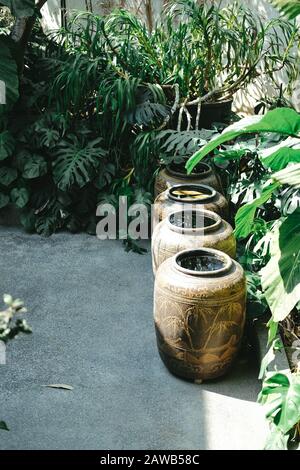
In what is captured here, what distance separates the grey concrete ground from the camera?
→ 3.24m

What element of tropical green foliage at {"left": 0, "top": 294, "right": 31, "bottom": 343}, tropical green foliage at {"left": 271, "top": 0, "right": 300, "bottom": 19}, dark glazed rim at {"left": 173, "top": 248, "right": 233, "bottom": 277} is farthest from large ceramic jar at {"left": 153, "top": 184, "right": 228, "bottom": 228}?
tropical green foliage at {"left": 0, "top": 294, "right": 31, "bottom": 343}

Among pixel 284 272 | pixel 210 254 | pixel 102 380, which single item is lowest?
pixel 102 380

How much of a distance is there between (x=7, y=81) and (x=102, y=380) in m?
2.56

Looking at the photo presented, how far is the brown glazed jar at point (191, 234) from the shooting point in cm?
393

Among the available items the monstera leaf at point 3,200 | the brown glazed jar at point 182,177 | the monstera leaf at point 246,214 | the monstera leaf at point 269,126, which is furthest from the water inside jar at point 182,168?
the monstera leaf at point 269,126

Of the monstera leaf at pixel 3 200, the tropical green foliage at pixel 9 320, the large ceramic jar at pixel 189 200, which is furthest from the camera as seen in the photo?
the monstera leaf at pixel 3 200

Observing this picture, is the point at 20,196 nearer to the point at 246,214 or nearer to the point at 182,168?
the point at 182,168

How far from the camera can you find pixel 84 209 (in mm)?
5555

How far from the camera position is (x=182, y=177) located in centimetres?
480

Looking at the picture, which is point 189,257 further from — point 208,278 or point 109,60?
point 109,60

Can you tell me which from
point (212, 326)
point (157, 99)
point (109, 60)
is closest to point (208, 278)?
point (212, 326)

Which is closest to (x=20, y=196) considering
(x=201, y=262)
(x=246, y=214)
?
(x=201, y=262)

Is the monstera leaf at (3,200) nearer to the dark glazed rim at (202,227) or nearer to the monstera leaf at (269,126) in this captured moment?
the dark glazed rim at (202,227)

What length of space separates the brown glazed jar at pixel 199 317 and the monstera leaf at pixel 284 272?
48 cm
